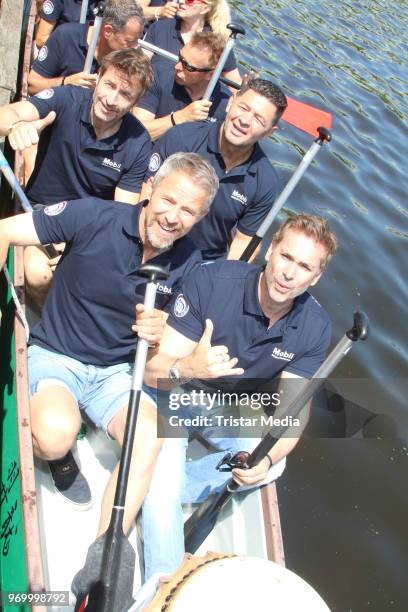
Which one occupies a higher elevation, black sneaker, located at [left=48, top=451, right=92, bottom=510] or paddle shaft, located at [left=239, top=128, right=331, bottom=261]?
paddle shaft, located at [left=239, top=128, right=331, bottom=261]

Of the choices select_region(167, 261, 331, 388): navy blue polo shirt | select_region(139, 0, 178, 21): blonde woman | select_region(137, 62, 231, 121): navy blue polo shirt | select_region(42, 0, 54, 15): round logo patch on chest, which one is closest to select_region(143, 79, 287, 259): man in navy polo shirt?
select_region(137, 62, 231, 121): navy blue polo shirt

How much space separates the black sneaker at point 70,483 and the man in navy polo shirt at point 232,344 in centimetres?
39

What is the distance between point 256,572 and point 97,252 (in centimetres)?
171

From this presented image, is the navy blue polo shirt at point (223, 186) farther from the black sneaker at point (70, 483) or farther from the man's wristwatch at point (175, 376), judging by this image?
the black sneaker at point (70, 483)

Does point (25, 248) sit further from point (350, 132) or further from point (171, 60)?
point (350, 132)

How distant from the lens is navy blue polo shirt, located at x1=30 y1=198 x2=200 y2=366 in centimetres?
335

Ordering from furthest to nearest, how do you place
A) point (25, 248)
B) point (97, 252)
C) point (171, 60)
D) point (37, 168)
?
point (171, 60) < point (37, 168) < point (25, 248) < point (97, 252)

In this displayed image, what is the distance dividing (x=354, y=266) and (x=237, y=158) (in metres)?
3.52

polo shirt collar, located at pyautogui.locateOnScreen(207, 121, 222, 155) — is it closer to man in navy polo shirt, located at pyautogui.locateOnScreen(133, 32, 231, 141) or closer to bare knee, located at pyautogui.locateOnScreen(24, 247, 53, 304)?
man in navy polo shirt, located at pyautogui.locateOnScreen(133, 32, 231, 141)

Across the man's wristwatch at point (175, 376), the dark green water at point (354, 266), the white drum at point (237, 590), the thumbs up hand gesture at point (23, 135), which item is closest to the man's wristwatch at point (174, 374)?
the man's wristwatch at point (175, 376)

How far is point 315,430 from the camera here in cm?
551

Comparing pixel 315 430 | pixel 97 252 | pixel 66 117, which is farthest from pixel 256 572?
pixel 315 430

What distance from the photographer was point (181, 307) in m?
3.38

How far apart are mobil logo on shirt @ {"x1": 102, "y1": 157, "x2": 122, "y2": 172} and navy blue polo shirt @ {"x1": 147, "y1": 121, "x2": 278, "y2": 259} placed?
0.64ft
